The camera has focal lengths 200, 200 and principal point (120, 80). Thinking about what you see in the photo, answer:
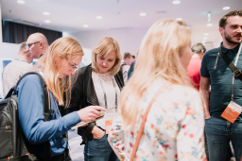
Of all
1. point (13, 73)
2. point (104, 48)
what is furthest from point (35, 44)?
point (104, 48)

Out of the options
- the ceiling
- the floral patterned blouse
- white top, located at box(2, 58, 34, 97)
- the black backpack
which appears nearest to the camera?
the floral patterned blouse

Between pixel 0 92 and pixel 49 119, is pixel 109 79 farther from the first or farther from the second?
pixel 0 92

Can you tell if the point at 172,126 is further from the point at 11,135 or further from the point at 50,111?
the point at 11,135

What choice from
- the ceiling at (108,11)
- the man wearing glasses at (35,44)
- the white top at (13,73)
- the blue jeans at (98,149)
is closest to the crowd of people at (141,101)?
the blue jeans at (98,149)

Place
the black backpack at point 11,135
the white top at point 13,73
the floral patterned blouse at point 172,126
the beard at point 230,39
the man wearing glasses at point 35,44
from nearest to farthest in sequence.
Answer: the floral patterned blouse at point 172,126 < the black backpack at point 11,135 < the beard at point 230,39 < the white top at point 13,73 < the man wearing glasses at point 35,44

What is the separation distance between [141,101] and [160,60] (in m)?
0.18

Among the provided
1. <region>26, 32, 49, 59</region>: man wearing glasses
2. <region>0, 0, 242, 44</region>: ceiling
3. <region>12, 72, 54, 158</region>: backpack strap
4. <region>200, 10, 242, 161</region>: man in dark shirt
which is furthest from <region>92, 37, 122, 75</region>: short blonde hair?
<region>0, 0, 242, 44</region>: ceiling

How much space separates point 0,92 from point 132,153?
3476 millimetres

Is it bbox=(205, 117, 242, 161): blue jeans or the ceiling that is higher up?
the ceiling

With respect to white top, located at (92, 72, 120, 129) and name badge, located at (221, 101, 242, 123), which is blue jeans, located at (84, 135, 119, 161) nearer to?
white top, located at (92, 72, 120, 129)

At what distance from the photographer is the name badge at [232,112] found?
1.58 metres

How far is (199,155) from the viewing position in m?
0.70

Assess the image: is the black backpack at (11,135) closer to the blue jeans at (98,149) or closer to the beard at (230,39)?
the blue jeans at (98,149)

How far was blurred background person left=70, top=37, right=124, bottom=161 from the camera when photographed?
4.70ft
